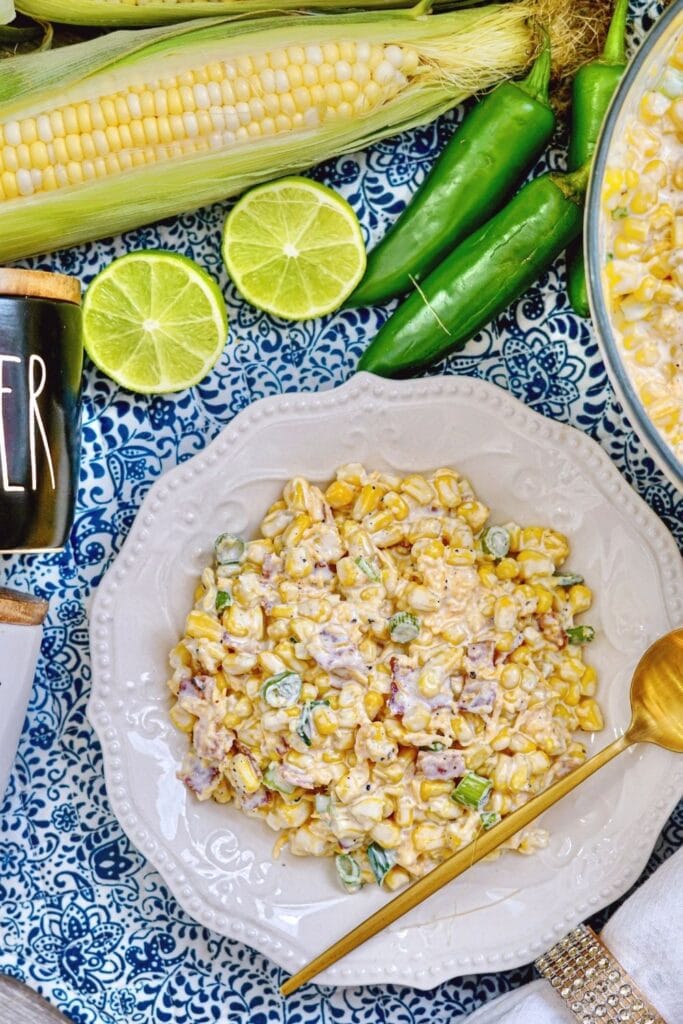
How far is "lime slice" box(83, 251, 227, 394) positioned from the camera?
2.42m

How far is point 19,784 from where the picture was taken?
2.66 m

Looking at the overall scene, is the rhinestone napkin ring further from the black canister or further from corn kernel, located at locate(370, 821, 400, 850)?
the black canister

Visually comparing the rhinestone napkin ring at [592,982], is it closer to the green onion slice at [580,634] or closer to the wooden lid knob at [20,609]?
the green onion slice at [580,634]

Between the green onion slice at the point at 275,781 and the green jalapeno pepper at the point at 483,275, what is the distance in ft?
2.99

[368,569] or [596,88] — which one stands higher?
[596,88]

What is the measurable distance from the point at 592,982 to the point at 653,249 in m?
1.52

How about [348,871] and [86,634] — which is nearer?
[348,871]

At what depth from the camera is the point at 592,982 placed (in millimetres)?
2316

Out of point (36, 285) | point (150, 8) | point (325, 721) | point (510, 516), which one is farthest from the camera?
point (510, 516)

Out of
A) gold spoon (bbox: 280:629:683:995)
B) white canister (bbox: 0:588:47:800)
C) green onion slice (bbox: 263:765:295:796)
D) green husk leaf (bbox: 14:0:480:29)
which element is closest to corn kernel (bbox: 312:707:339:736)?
green onion slice (bbox: 263:765:295:796)

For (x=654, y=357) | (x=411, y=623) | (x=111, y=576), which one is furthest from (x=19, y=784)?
(x=654, y=357)

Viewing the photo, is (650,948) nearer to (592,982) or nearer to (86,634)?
(592,982)

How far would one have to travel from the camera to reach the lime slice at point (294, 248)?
2.43 metres

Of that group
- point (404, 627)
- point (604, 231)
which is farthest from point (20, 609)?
point (604, 231)
